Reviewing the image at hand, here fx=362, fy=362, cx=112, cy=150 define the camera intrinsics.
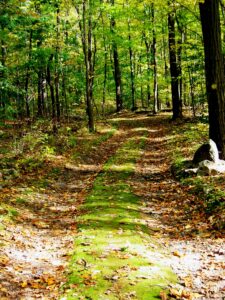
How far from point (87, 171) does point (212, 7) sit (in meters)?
7.06

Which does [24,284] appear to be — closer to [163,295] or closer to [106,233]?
[163,295]

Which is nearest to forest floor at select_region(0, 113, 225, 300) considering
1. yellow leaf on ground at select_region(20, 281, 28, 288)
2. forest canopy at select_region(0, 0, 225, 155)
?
yellow leaf on ground at select_region(20, 281, 28, 288)

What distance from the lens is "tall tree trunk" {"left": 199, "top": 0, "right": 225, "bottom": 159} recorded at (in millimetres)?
10805

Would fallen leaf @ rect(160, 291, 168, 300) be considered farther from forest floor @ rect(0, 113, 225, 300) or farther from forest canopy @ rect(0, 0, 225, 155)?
forest canopy @ rect(0, 0, 225, 155)

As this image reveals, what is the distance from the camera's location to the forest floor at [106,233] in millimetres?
5477

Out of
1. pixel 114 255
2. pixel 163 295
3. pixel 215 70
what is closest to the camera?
pixel 163 295

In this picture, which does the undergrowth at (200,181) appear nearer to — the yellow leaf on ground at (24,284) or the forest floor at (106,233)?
the forest floor at (106,233)

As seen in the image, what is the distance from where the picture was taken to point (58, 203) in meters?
10.1

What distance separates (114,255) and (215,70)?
22.9 feet

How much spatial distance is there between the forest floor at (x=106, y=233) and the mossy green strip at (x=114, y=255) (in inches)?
0.6

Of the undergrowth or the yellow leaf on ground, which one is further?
the undergrowth

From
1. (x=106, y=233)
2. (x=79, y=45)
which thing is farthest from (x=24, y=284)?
(x=79, y=45)

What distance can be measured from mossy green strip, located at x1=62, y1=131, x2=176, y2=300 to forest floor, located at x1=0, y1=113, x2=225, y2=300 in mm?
16

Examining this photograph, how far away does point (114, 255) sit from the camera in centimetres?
648
